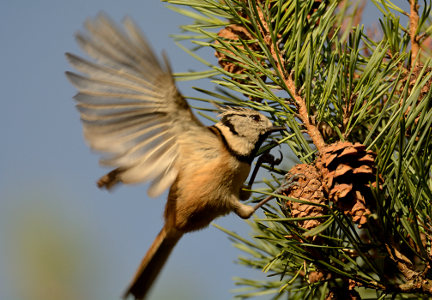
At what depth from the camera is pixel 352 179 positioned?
3.04ft

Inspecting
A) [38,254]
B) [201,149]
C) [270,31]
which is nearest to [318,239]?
[270,31]

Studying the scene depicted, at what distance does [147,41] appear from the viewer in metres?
1.33

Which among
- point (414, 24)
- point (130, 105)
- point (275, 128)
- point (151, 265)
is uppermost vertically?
point (130, 105)

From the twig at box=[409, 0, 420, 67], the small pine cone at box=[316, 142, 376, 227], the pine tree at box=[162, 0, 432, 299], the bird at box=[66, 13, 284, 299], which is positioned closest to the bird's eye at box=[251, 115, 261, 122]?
the bird at box=[66, 13, 284, 299]

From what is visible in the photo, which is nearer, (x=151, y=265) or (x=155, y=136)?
(x=155, y=136)

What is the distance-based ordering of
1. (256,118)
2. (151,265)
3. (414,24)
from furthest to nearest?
1. (151,265)
2. (256,118)
3. (414,24)

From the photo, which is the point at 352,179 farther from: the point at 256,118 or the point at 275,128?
the point at 256,118

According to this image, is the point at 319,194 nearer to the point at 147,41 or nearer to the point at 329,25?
the point at 329,25

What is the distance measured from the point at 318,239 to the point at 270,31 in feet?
1.68

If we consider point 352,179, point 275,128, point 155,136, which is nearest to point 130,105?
point 155,136

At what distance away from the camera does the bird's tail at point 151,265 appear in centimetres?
176

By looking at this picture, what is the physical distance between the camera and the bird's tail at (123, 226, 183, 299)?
176 cm

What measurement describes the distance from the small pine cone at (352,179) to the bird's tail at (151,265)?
0.92 metres

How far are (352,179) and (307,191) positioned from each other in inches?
5.6
